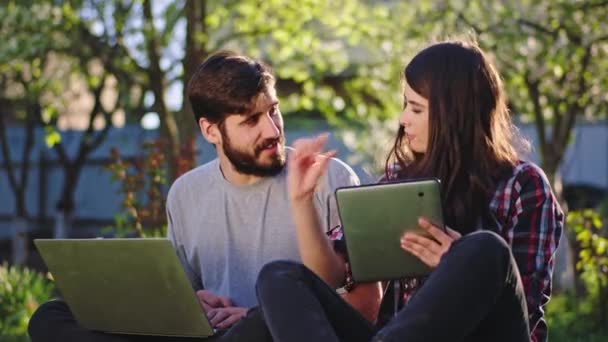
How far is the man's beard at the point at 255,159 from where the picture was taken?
4.09 m

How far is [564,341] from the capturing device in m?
6.35

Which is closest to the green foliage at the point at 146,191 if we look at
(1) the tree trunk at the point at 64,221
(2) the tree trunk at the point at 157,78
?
(2) the tree trunk at the point at 157,78

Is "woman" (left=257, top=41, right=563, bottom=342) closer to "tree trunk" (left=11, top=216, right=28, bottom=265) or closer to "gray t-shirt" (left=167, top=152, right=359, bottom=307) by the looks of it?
"gray t-shirt" (left=167, top=152, right=359, bottom=307)

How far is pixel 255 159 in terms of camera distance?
4.09 metres

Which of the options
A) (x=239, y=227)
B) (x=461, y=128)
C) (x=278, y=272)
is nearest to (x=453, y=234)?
(x=461, y=128)

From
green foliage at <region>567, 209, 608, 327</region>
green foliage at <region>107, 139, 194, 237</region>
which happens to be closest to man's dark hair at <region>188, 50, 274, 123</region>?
green foliage at <region>567, 209, 608, 327</region>

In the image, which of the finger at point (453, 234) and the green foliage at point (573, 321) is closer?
the finger at point (453, 234)

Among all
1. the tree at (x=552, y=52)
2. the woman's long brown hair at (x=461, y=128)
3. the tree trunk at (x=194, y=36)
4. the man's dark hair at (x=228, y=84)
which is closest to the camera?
the woman's long brown hair at (x=461, y=128)

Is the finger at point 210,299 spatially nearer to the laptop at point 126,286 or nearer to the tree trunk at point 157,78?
the laptop at point 126,286

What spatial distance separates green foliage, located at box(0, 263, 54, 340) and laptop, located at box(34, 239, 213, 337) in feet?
11.1

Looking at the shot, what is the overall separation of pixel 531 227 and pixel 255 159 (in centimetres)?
105

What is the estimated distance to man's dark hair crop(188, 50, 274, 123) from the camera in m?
4.06

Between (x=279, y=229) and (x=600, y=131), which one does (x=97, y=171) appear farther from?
(x=279, y=229)

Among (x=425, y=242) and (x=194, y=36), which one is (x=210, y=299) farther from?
(x=194, y=36)
